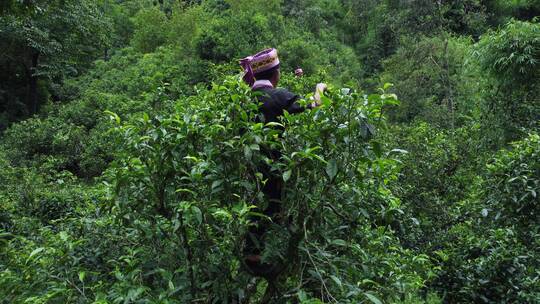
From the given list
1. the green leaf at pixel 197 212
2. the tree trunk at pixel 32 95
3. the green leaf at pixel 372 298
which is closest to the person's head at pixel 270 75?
the green leaf at pixel 197 212

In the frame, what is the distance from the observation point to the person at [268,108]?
217 centimetres

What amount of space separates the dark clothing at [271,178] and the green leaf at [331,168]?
0.80ft

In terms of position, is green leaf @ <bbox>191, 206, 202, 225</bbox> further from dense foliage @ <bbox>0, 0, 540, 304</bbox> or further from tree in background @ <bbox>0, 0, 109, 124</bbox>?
tree in background @ <bbox>0, 0, 109, 124</bbox>

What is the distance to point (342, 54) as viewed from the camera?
20.4 m

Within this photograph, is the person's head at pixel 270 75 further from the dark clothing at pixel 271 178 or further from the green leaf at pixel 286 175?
the green leaf at pixel 286 175

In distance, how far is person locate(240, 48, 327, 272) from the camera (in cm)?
217

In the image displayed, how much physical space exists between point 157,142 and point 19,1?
4866 millimetres

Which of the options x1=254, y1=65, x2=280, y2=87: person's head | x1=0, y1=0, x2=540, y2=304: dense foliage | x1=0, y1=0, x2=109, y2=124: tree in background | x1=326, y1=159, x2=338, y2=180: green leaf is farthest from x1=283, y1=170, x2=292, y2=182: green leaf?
x1=0, y1=0, x2=109, y2=124: tree in background

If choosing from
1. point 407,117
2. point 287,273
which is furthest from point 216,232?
Answer: point 407,117

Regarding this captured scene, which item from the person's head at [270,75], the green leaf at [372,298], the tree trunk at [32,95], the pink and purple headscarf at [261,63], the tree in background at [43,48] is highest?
the pink and purple headscarf at [261,63]

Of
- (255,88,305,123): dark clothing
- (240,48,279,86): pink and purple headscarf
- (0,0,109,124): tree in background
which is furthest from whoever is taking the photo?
(0,0,109,124): tree in background

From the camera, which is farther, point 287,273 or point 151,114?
point 151,114

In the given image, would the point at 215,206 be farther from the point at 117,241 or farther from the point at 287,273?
the point at 117,241

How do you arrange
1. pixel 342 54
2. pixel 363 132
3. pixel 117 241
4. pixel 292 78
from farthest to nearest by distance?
pixel 342 54
pixel 292 78
pixel 117 241
pixel 363 132
